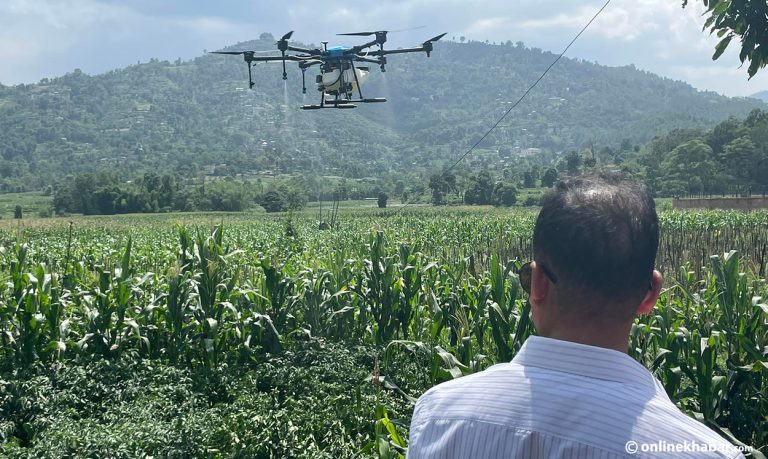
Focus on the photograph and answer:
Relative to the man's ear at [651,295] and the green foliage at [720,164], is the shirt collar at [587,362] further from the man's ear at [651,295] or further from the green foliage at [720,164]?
the green foliage at [720,164]

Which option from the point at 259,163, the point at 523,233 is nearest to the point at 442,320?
the point at 523,233

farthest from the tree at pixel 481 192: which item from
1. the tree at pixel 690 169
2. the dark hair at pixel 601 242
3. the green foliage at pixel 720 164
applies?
the dark hair at pixel 601 242

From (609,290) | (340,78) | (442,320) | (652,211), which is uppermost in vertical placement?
(340,78)

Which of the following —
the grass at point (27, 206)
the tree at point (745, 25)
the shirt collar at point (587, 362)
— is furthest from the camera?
the grass at point (27, 206)

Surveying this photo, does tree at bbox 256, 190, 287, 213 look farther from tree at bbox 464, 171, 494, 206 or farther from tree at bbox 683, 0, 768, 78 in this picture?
tree at bbox 683, 0, 768, 78

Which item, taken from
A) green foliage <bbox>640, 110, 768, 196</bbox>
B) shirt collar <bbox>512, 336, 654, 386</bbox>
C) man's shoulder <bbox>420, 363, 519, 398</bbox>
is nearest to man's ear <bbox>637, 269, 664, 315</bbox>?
shirt collar <bbox>512, 336, 654, 386</bbox>

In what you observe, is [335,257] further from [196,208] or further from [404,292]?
[196,208]
